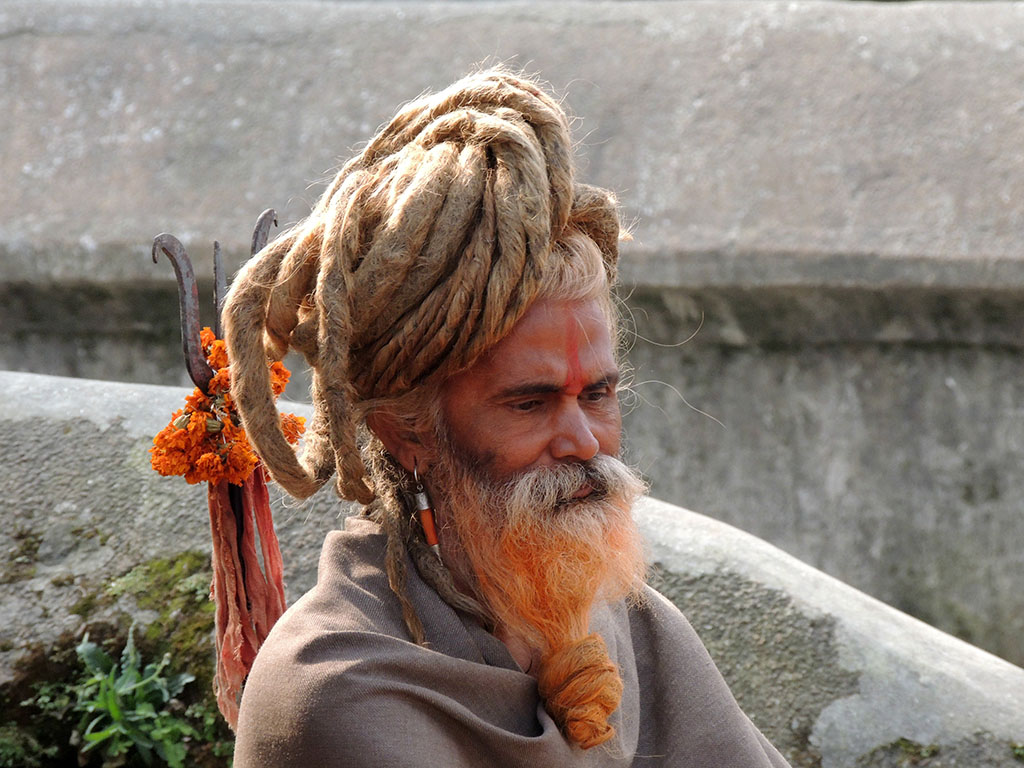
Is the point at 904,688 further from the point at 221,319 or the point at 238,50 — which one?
the point at 238,50

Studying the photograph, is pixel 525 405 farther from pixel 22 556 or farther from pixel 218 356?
pixel 22 556

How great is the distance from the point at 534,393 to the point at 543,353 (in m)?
0.08

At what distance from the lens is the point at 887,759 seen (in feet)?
11.7

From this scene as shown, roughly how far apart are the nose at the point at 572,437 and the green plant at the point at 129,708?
1.80 m

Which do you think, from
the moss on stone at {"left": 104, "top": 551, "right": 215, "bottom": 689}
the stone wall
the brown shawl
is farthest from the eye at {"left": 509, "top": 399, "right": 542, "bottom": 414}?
the stone wall

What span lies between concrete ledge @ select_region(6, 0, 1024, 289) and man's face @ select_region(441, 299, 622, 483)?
3883 millimetres

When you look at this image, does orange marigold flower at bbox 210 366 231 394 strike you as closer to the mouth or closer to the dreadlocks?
the dreadlocks

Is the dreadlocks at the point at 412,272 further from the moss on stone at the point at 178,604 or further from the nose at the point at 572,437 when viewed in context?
the moss on stone at the point at 178,604

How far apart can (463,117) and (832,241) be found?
4324mm

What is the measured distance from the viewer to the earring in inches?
94.4

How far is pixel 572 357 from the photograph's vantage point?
2299mm

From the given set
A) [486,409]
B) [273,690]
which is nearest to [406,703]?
[273,690]

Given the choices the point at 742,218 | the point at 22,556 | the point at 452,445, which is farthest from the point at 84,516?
the point at 742,218

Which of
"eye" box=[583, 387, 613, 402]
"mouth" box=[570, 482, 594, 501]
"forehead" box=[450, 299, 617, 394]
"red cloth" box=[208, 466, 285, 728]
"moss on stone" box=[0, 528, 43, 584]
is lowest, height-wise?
"moss on stone" box=[0, 528, 43, 584]
